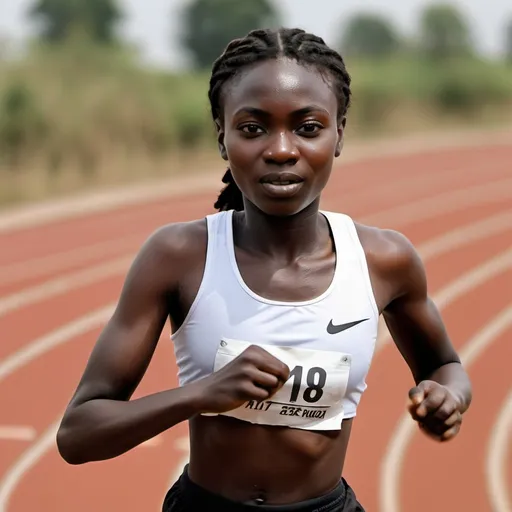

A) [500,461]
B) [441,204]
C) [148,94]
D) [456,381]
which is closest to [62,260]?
[441,204]

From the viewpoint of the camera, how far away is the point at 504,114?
75.5 ft

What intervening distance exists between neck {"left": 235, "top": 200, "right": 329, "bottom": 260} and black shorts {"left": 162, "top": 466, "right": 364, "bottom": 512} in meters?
0.45

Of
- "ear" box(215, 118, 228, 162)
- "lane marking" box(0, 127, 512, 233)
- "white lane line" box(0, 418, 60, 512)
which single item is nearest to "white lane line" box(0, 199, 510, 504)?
"white lane line" box(0, 418, 60, 512)

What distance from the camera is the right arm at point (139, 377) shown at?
192 cm

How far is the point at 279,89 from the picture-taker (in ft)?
6.80

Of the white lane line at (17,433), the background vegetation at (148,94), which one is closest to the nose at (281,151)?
the white lane line at (17,433)

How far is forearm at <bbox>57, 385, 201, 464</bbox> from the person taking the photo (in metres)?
1.97

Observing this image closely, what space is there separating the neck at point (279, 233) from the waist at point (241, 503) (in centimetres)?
45

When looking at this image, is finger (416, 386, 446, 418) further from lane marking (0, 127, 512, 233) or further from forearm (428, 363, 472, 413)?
lane marking (0, 127, 512, 233)

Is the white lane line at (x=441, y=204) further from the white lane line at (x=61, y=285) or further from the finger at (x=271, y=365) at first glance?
the finger at (x=271, y=365)

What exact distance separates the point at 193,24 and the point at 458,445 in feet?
82.2

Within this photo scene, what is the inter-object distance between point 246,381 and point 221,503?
1.17ft

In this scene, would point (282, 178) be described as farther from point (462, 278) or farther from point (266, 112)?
point (462, 278)

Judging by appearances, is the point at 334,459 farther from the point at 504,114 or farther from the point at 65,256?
the point at 504,114
